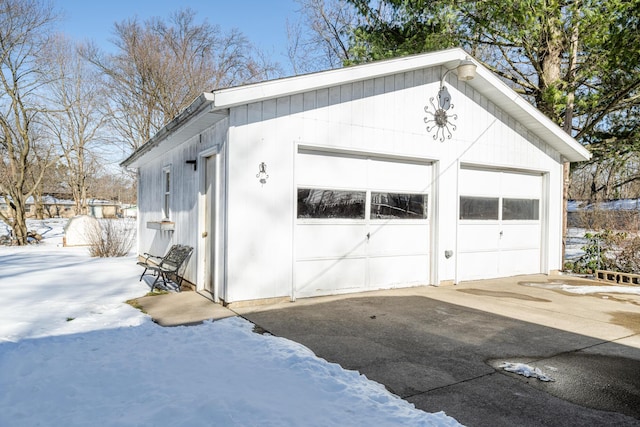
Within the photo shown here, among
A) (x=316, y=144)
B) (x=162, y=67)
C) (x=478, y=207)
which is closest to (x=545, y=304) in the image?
(x=478, y=207)

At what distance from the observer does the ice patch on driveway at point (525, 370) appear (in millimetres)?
3312

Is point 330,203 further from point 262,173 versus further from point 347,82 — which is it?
point 347,82

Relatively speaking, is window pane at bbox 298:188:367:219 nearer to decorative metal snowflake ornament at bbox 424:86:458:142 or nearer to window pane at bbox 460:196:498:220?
decorative metal snowflake ornament at bbox 424:86:458:142

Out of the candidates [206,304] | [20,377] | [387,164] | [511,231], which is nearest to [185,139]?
[206,304]

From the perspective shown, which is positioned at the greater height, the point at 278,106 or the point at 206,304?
the point at 278,106

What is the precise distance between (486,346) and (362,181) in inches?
131

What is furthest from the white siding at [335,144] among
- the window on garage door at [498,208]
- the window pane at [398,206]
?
the window on garage door at [498,208]

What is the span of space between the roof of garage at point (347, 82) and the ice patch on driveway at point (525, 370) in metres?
4.19

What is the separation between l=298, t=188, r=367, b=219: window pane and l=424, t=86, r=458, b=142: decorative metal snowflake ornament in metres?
1.93

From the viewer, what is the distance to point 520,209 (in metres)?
8.66

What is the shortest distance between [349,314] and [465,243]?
3.63 meters

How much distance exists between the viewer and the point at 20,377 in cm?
313

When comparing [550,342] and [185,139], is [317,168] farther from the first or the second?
[550,342]

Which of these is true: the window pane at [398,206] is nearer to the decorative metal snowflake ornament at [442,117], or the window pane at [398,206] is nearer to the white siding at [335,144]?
the white siding at [335,144]
